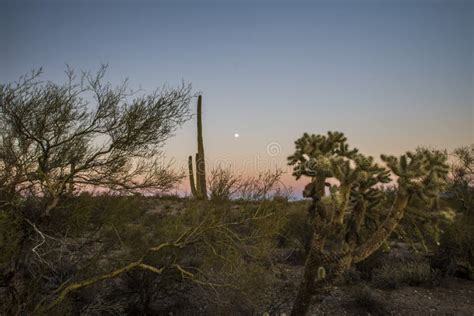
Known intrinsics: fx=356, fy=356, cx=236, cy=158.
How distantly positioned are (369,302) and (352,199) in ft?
9.70

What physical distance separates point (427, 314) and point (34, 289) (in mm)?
7739

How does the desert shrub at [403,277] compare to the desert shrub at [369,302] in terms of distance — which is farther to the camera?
the desert shrub at [403,277]

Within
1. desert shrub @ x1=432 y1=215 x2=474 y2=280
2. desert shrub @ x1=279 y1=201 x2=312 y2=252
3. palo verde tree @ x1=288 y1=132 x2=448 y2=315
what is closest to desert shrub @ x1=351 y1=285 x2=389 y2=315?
palo verde tree @ x1=288 y1=132 x2=448 y2=315

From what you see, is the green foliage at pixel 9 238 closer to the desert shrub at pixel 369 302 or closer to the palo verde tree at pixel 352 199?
the palo verde tree at pixel 352 199

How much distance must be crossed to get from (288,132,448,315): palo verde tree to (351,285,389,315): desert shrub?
230 cm

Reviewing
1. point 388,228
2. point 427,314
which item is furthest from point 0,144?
point 427,314

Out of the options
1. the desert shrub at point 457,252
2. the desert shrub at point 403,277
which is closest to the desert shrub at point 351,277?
the desert shrub at point 403,277

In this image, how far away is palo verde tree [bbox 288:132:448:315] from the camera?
5777 mm

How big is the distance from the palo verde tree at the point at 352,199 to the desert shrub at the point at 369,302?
230 centimetres

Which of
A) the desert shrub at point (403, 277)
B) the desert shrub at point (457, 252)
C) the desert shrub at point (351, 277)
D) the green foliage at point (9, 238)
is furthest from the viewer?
the desert shrub at point (457, 252)

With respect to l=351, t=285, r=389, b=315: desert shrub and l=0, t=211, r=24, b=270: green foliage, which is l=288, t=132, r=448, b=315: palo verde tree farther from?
l=0, t=211, r=24, b=270: green foliage

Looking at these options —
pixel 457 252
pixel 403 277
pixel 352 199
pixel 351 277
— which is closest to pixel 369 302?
pixel 351 277

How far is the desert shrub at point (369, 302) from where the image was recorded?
7.68m

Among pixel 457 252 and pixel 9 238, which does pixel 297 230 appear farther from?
pixel 9 238
